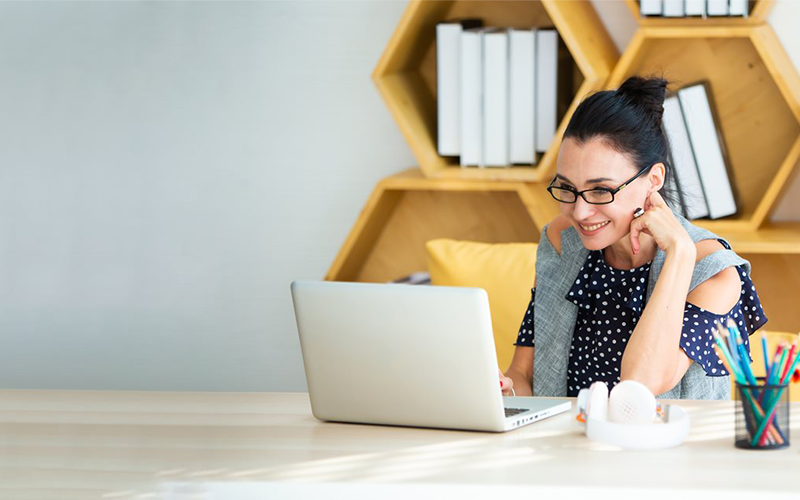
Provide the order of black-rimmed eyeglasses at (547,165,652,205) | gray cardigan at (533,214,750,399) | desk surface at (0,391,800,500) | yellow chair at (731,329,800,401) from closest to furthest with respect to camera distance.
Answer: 1. desk surface at (0,391,800,500)
2. black-rimmed eyeglasses at (547,165,652,205)
3. gray cardigan at (533,214,750,399)
4. yellow chair at (731,329,800,401)

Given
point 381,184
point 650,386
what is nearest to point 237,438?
point 650,386

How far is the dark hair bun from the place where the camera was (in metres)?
1.99

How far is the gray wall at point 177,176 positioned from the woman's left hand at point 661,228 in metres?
1.24

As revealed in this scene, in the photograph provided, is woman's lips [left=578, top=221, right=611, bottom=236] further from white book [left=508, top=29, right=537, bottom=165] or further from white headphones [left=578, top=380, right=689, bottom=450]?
white book [left=508, top=29, right=537, bottom=165]

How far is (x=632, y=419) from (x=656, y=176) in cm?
70

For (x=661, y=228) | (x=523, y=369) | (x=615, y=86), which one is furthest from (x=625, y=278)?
(x=615, y=86)

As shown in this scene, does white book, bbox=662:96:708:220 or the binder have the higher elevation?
the binder

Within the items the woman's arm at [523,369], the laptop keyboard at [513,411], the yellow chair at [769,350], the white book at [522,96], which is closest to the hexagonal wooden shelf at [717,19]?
the white book at [522,96]

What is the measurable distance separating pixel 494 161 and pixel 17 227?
1.67 meters

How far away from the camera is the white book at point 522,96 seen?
2.61m

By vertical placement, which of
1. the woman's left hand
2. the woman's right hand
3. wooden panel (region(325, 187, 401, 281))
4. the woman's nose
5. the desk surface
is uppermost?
wooden panel (region(325, 187, 401, 281))

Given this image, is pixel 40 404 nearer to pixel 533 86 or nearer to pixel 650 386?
pixel 650 386

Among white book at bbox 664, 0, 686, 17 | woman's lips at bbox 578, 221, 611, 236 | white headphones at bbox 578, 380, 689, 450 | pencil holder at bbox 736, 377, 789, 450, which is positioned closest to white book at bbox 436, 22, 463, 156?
white book at bbox 664, 0, 686, 17

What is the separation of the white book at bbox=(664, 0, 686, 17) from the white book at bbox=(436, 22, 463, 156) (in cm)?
54
